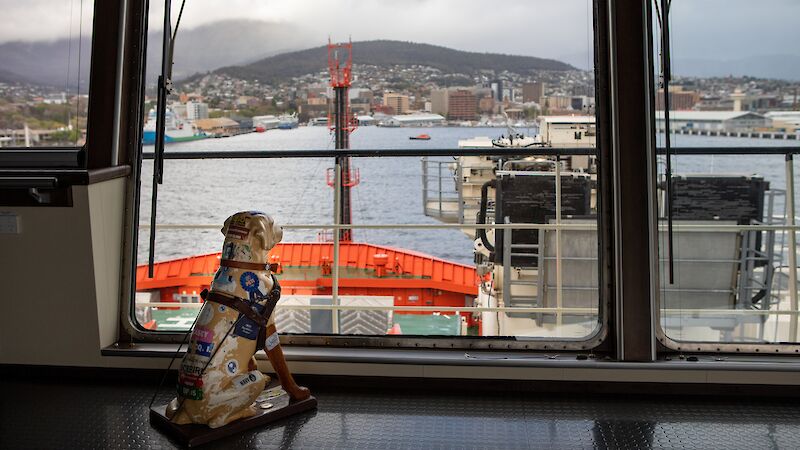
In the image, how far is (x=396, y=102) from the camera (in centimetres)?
300

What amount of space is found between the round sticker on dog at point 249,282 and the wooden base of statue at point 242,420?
41 centimetres

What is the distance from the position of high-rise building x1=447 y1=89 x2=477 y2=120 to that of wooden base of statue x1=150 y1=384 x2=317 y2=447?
121 centimetres

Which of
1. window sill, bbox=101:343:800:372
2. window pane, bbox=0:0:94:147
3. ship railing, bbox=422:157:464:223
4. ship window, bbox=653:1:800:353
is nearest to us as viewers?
window sill, bbox=101:343:800:372

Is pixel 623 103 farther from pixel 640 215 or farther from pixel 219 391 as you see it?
pixel 219 391

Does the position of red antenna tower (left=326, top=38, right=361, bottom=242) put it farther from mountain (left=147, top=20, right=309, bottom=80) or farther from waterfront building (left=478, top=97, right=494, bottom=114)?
waterfront building (left=478, top=97, right=494, bottom=114)

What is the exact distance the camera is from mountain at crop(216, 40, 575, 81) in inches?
120

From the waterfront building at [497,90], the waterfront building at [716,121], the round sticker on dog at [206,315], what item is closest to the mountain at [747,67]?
the waterfront building at [716,121]

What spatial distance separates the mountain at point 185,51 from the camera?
9.40ft

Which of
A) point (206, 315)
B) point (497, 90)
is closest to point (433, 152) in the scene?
point (497, 90)

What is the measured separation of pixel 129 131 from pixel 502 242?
7.14 ft

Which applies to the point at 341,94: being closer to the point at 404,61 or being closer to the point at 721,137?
the point at 404,61

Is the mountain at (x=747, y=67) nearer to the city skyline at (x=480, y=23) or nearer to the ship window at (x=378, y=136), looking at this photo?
the city skyline at (x=480, y=23)

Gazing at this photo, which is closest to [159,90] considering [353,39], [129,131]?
[129,131]

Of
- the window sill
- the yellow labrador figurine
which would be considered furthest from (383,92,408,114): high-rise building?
the window sill
